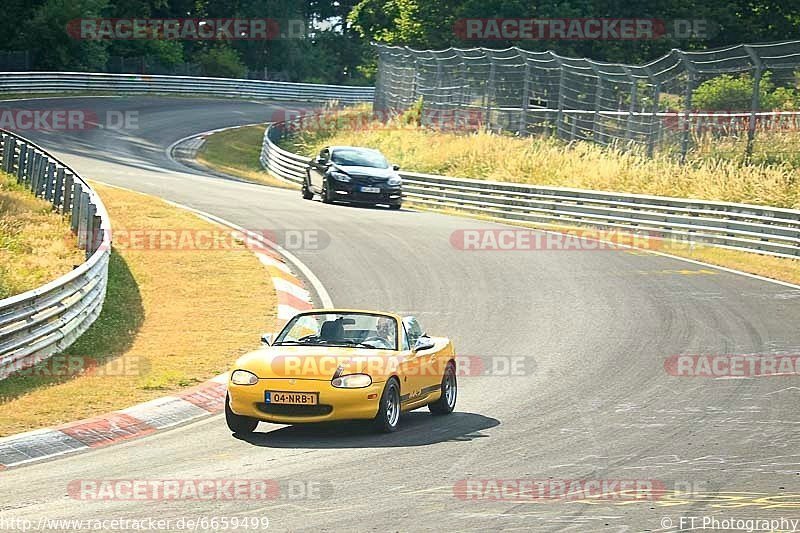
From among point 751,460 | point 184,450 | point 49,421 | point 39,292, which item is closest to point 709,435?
point 751,460

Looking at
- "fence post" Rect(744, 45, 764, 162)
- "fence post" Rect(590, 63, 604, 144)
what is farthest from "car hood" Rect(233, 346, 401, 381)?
"fence post" Rect(590, 63, 604, 144)

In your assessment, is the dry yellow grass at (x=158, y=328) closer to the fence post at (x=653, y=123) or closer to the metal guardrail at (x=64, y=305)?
the metal guardrail at (x=64, y=305)

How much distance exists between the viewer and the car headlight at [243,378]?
11680mm

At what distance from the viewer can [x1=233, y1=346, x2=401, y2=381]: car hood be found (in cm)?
1172

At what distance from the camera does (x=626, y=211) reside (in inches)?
1147

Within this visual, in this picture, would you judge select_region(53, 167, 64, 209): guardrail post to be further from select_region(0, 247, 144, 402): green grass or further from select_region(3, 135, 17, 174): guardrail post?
select_region(3, 135, 17, 174): guardrail post

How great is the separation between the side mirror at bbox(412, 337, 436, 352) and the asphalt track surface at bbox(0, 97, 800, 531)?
0.72 metres

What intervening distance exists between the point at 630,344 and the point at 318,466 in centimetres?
746

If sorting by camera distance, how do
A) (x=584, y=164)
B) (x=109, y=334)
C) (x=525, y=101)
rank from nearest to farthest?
(x=109, y=334) < (x=584, y=164) < (x=525, y=101)

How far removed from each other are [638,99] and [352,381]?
22929 millimetres

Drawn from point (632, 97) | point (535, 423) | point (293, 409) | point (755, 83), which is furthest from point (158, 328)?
point (632, 97)

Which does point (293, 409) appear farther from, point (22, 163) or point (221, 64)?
point (221, 64)

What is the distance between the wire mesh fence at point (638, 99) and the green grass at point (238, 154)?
19.8 feet

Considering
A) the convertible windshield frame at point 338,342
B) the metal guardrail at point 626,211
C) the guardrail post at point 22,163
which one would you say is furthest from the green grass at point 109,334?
the metal guardrail at point 626,211
